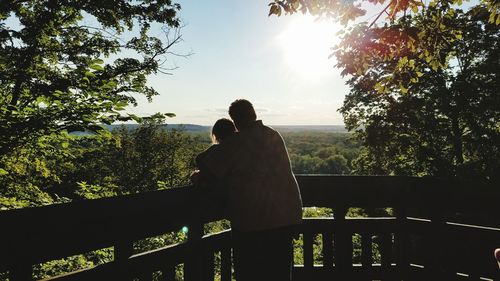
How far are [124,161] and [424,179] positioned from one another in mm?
43815

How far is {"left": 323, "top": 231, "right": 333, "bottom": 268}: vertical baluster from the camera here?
3.54 metres

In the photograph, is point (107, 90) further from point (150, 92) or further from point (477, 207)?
point (477, 207)

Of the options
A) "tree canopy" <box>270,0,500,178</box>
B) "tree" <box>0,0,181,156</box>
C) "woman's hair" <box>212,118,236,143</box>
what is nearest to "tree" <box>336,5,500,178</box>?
"tree canopy" <box>270,0,500,178</box>

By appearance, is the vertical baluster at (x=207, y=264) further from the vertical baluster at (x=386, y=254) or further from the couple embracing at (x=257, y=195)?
the vertical baluster at (x=386, y=254)

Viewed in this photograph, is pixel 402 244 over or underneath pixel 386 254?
over

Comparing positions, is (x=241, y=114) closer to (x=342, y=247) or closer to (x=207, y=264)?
(x=207, y=264)

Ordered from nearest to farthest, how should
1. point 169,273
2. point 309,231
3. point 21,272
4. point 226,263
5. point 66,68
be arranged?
1. point 21,272
2. point 169,273
3. point 226,263
4. point 309,231
5. point 66,68

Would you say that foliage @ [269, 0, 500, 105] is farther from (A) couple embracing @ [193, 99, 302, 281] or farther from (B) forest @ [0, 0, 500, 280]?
(A) couple embracing @ [193, 99, 302, 281]

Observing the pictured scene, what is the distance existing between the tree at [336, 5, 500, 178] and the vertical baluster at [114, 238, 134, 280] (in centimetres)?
1439

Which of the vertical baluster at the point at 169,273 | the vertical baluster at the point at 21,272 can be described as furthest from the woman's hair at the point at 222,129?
the vertical baluster at the point at 21,272

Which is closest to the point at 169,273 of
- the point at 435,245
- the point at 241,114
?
the point at 241,114

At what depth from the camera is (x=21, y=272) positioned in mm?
1660

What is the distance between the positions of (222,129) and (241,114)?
198 mm

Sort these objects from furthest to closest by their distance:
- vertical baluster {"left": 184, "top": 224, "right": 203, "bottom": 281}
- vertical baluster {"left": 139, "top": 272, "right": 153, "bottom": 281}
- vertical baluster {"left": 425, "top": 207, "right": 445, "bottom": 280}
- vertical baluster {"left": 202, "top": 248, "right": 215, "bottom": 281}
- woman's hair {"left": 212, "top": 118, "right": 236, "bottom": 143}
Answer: vertical baluster {"left": 425, "top": 207, "right": 445, "bottom": 280} → woman's hair {"left": 212, "top": 118, "right": 236, "bottom": 143} → vertical baluster {"left": 202, "top": 248, "right": 215, "bottom": 281} → vertical baluster {"left": 184, "top": 224, "right": 203, "bottom": 281} → vertical baluster {"left": 139, "top": 272, "right": 153, "bottom": 281}
